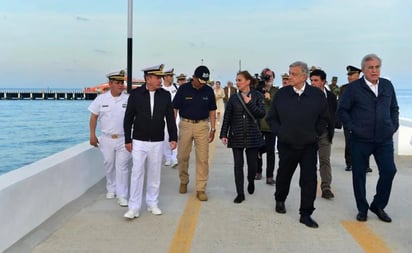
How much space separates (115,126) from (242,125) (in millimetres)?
1763

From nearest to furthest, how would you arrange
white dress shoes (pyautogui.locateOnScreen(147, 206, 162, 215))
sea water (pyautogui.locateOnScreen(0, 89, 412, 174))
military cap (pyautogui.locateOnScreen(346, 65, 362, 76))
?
white dress shoes (pyautogui.locateOnScreen(147, 206, 162, 215))
military cap (pyautogui.locateOnScreen(346, 65, 362, 76))
sea water (pyautogui.locateOnScreen(0, 89, 412, 174))

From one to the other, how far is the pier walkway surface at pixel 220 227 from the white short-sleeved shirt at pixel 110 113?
1038 millimetres

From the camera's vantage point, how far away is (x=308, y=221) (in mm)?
5426

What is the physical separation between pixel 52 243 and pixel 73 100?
108 m

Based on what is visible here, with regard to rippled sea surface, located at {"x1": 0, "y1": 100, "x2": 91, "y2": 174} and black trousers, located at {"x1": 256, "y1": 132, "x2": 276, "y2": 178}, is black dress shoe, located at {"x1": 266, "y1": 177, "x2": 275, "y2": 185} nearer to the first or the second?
black trousers, located at {"x1": 256, "y1": 132, "x2": 276, "y2": 178}

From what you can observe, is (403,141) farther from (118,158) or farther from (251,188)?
(118,158)

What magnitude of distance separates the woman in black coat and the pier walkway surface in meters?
0.52

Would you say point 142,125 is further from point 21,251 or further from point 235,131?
point 21,251

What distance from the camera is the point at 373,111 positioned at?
5387 millimetres

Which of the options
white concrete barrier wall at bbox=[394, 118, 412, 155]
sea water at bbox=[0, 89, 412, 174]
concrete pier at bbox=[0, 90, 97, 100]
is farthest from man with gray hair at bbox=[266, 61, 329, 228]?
concrete pier at bbox=[0, 90, 97, 100]

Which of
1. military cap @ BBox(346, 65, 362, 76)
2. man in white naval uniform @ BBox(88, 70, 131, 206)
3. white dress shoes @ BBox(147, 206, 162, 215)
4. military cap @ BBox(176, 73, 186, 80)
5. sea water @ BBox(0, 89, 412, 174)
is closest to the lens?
white dress shoes @ BBox(147, 206, 162, 215)

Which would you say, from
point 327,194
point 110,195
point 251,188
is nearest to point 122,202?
point 110,195

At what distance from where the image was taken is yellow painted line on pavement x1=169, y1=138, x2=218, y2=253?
4.68 m

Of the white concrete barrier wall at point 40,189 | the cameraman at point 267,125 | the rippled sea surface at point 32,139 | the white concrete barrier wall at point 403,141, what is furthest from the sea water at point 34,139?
the white concrete barrier wall at point 40,189
